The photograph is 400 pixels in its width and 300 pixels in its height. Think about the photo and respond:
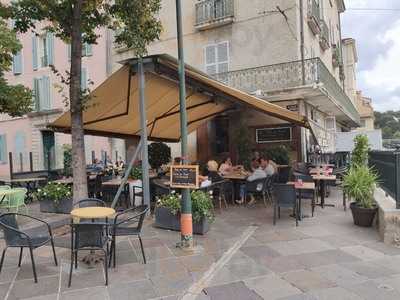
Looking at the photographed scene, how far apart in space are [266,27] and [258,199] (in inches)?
261

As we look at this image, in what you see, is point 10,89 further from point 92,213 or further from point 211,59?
point 211,59

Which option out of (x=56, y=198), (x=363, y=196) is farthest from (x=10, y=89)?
(x=363, y=196)

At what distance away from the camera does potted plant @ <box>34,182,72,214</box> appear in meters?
7.83

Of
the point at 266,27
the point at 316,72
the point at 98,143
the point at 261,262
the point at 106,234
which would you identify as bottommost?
the point at 261,262

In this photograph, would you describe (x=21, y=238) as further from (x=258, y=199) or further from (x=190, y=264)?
(x=258, y=199)

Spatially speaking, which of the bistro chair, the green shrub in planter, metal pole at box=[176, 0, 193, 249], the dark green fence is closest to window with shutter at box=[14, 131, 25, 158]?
the bistro chair

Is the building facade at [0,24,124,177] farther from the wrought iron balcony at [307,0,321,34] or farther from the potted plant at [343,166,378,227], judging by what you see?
the potted plant at [343,166,378,227]

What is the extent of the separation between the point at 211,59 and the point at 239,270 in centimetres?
1094

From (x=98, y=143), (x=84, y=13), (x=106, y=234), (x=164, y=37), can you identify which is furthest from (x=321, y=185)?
(x=98, y=143)

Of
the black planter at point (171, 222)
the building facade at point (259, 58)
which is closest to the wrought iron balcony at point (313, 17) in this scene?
the building facade at point (259, 58)

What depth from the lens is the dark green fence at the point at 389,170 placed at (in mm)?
5453

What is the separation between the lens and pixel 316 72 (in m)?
11.5

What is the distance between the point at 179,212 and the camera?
6160 millimetres

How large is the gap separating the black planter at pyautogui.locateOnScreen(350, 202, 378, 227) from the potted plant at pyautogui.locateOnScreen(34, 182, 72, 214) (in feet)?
19.1
